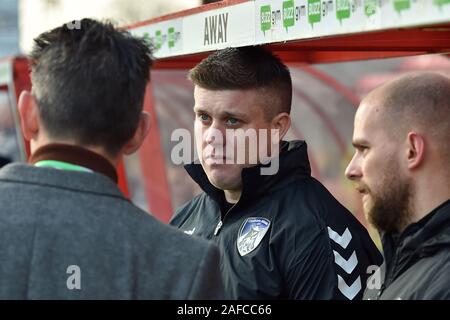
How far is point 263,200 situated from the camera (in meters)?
3.91

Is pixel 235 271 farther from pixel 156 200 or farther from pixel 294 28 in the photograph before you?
pixel 156 200

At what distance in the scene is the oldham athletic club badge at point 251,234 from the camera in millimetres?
3721

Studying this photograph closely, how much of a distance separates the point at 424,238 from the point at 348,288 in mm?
601

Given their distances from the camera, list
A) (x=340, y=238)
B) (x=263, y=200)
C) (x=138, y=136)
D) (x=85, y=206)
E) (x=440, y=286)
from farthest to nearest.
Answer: (x=263, y=200) < (x=340, y=238) < (x=440, y=286) < (x=138, y=136) < (x=85, y=206)

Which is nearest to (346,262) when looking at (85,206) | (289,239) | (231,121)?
(289,239)

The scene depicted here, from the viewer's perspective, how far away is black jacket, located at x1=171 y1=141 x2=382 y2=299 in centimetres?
357

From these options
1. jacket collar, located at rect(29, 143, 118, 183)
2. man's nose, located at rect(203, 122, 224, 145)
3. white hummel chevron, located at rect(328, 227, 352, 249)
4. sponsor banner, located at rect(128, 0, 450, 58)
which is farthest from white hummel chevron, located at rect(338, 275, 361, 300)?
jacket collar, located at rect(29, 143, 118, 183)

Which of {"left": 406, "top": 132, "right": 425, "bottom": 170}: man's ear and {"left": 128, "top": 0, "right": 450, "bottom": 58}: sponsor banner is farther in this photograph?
{"left": 406, "top": 132, "right": 425, "bottom": 170}: man's ear

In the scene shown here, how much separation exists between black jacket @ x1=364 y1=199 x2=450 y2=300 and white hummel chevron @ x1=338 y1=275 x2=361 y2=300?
361 mm

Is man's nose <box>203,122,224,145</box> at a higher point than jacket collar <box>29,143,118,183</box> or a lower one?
lower

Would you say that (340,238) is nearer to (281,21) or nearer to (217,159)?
(217,159)

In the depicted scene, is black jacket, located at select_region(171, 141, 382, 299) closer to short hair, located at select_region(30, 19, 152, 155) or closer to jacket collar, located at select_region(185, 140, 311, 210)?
jacket collar, located at select_region(185, 140, 311, 210)
